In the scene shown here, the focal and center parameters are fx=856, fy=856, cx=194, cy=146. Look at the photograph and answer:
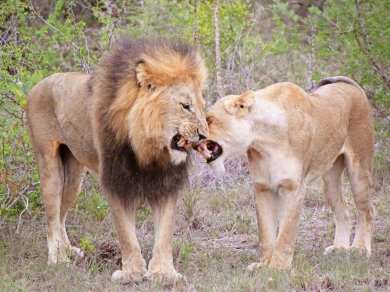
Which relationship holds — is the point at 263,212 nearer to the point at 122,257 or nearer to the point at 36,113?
the point at 122,257

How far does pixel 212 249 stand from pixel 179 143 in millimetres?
1447

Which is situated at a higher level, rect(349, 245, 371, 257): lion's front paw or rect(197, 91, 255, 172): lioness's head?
rect(197, 91, 255, 172): lioness's head

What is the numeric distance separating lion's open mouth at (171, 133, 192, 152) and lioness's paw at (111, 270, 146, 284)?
2.74 feet

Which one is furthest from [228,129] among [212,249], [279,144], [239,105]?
[212,249]

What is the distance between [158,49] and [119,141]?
21.9 inches

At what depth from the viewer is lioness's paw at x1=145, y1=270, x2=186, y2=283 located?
15.9 ft

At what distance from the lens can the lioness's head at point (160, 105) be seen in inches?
180

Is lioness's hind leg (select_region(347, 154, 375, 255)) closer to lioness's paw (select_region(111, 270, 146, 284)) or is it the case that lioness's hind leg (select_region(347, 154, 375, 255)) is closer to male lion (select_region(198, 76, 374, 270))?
male lion (select_region(198, 76, 374, 270))

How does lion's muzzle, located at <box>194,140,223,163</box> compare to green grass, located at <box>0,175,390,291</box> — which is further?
lion's muzzle, located at <box>194,140,223,163</box>

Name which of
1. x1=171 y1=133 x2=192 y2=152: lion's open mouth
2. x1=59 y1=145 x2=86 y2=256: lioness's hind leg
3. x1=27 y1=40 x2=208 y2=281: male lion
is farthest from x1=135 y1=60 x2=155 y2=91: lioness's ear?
x1=59 y1=145 x2=86 y2=256: lioness's hind leg

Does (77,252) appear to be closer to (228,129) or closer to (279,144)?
(228,129)

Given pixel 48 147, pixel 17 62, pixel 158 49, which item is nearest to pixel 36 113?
pixel 48 147

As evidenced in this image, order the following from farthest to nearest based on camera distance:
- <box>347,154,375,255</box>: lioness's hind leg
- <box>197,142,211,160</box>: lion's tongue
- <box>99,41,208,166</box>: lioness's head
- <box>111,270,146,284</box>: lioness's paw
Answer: <box>347,154,375,255</box>: lioness's hind leg < <box>111,270,146,284</box>: lioness's paw < <box>197,142,211,160</box>: lion's tongue < <box>99,41,208,166</box>: lioness's head

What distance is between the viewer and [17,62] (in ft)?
20.9
